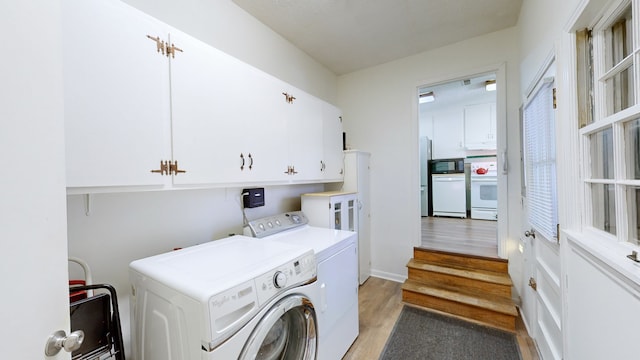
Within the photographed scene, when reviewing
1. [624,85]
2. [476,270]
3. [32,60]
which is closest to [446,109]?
[476,270]

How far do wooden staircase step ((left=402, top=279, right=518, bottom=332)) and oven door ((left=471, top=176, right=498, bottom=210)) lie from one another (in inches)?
133

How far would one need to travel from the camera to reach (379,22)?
7.75 feet

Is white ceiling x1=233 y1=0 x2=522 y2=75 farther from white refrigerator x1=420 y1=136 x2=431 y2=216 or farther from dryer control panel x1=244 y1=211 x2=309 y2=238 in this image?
white refrigerator x1=420 y1=136 x2=431 y2=216

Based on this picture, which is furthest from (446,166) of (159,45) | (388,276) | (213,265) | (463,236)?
(159,45)

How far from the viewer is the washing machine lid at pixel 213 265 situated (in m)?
0.96

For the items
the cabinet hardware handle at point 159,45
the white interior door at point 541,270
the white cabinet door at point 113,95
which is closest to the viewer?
the white cabinet door at point 113,95

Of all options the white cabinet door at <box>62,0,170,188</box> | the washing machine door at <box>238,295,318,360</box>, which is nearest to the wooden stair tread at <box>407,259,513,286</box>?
the washing machine door at <box>238,295,318,360</box>

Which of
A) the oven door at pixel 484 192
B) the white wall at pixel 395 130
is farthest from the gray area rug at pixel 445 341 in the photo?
the oven door at pixel 484 192

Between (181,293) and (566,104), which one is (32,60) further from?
(566,104)

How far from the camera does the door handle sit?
0.58m

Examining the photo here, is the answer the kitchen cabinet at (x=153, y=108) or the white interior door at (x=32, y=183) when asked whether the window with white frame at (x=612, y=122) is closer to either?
the white interior door at (x=32, y=183)

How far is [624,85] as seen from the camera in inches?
35.5

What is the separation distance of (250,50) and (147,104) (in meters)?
1.37

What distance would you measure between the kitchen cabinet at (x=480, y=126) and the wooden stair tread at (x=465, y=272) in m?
3.67
